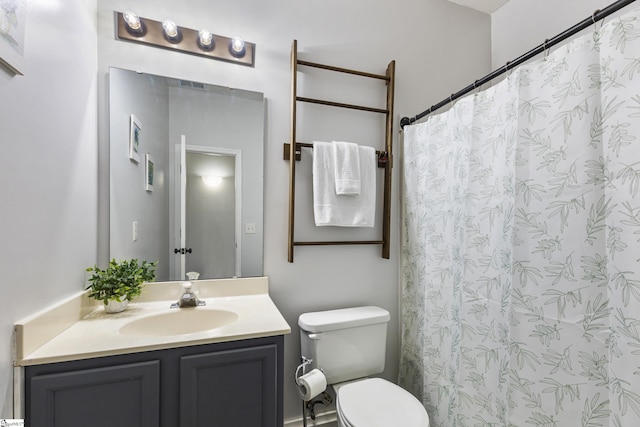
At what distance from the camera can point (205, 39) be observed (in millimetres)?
1395

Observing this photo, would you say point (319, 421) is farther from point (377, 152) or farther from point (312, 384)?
point (377, 152)

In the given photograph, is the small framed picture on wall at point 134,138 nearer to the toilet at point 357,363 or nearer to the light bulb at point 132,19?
the light bulb at point 132,19

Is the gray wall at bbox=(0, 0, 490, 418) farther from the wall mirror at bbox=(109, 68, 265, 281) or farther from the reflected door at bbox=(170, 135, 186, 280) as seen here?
Answer: the reflected door at bbox=(170, 135, 186, 280)

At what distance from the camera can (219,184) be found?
58.2 inches

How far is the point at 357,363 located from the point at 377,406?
0.89 feet

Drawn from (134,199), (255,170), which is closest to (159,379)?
(134,199)

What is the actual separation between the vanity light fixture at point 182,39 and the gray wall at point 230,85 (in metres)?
0.04

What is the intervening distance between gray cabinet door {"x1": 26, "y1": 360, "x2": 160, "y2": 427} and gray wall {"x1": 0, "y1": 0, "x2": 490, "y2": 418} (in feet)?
0.27

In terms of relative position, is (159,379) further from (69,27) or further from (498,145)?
(498,145)

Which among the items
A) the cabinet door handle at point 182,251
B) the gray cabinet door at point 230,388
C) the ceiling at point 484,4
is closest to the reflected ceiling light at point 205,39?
the cabinet door handle at point 182,251

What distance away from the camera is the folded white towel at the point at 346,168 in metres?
1.54

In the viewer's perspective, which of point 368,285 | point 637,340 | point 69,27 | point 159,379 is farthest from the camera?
point 368,285

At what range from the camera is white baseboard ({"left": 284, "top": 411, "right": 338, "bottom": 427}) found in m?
1.56

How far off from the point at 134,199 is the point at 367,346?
Result: 1422 mm
